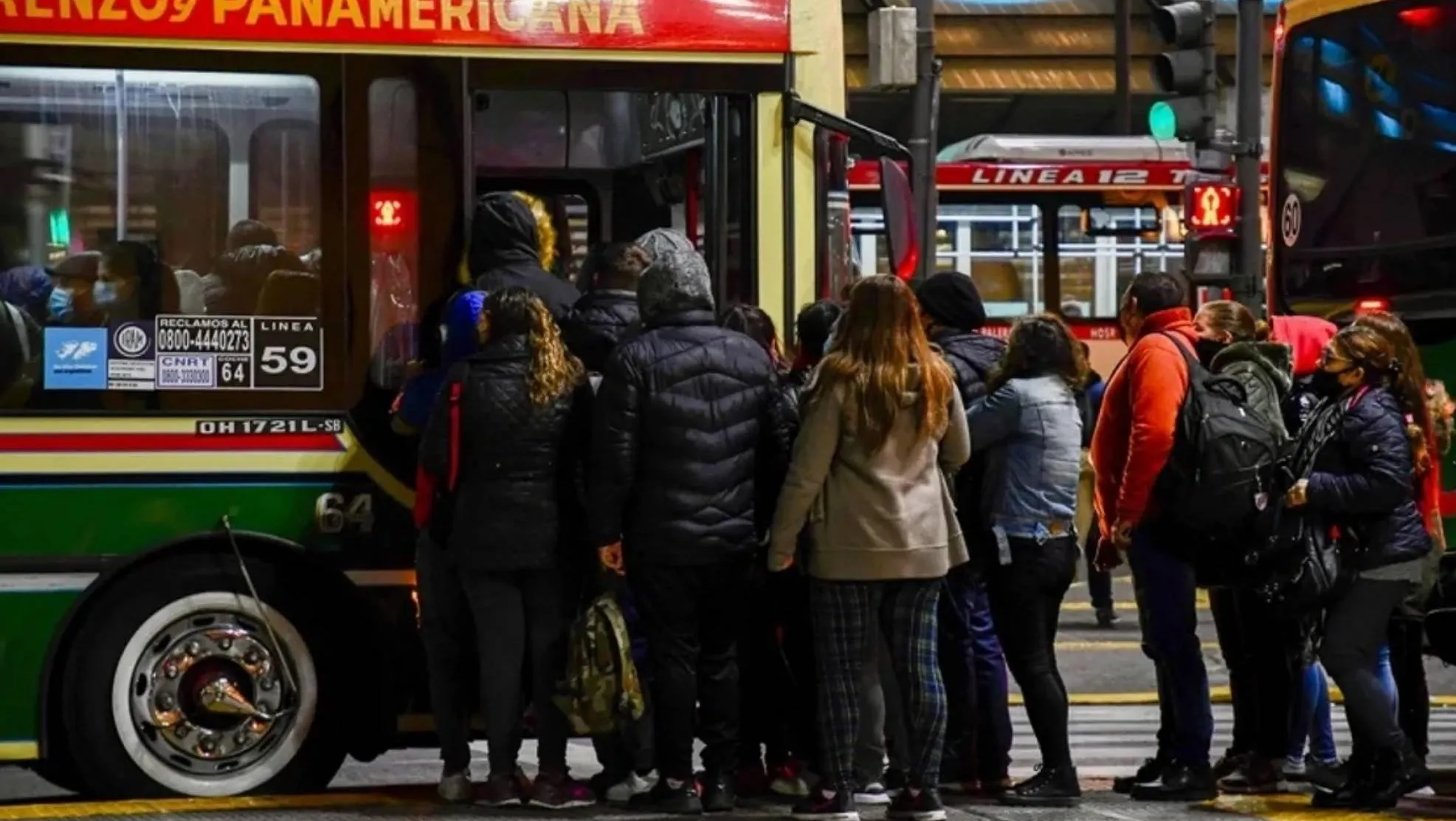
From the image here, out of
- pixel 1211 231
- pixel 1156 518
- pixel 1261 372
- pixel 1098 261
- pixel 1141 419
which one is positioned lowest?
pixel 1156 518

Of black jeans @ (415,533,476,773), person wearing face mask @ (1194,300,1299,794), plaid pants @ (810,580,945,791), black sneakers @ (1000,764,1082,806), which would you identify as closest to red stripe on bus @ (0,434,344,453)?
black jeans @ (415,533,476,773)

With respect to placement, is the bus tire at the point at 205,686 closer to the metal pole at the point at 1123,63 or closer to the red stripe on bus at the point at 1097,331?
the red stripe on bus at the point at 1097,331

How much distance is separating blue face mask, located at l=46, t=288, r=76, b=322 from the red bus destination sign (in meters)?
0.80

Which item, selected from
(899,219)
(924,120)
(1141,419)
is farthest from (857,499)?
(924,120)

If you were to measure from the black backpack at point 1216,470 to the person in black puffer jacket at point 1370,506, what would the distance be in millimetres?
129

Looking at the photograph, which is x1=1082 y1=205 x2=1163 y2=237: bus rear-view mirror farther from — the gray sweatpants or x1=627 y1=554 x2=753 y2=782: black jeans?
x1=627 y1=554 x2=753 y2=782: black jeans

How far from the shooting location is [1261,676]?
9.99 m

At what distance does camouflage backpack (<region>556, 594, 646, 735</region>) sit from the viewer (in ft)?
28.9

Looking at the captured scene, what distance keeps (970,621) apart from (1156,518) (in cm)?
69

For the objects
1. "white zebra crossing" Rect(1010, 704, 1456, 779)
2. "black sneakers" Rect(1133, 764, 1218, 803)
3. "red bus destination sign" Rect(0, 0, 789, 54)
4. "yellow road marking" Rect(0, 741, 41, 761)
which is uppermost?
"red bus destination sign" Rect(0, 0, 789, 54)

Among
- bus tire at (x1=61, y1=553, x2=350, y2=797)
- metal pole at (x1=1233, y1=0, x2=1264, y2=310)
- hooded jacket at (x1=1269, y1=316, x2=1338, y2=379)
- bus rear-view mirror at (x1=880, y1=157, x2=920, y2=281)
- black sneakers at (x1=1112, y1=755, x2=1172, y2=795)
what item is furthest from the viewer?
metal pole at (x1=1233, y1=0, x2=1264, y2=310)

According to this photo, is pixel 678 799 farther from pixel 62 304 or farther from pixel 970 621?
pixel 62 304

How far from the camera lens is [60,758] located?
30.6 feet

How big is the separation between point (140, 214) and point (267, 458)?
874mm
